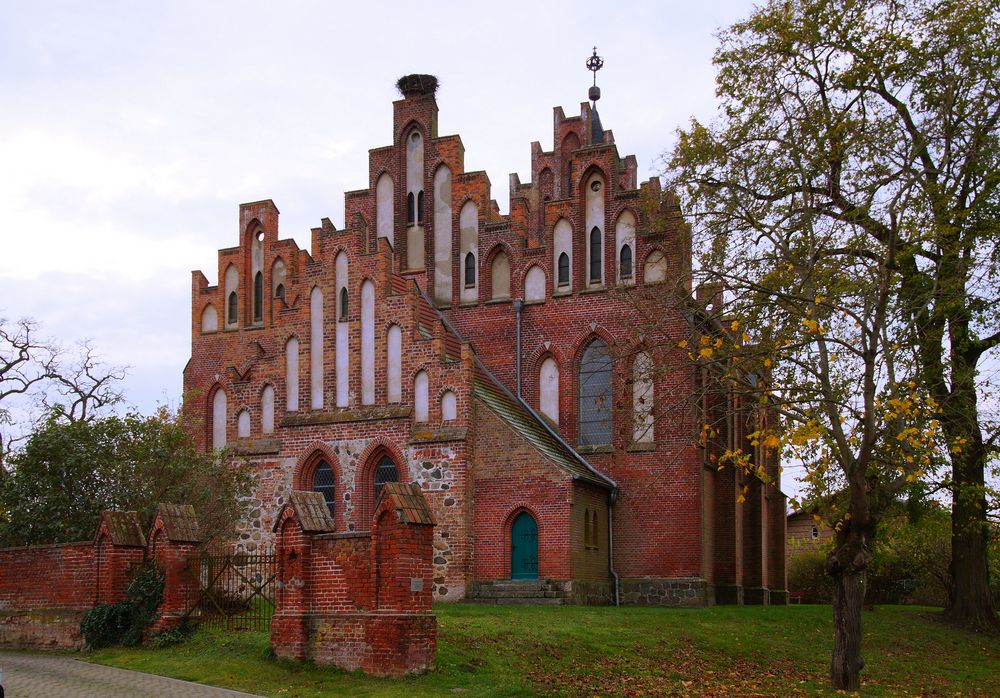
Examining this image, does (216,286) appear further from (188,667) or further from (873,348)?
(873,348)

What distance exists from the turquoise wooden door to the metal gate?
855 cm

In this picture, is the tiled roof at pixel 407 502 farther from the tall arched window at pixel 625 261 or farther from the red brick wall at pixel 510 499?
the tall arched window at pixel 625 261

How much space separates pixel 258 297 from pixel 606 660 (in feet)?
70.6

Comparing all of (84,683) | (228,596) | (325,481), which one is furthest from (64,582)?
(325,481)

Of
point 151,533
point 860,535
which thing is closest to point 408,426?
point 151,533

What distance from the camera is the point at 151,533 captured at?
70.4 feet

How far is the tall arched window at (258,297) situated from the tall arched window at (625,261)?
473 inches

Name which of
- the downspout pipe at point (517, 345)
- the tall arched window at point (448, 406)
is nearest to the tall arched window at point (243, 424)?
the tall arched window at point (448, 406)

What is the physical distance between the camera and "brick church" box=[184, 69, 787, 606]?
2859 cm

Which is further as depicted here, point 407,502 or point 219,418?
point 219,418

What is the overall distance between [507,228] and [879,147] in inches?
590

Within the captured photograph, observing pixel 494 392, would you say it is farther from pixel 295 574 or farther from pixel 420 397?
pixel 295 574

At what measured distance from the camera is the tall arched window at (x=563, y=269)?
3278 centimetres

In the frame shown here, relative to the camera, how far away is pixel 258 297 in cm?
3684
